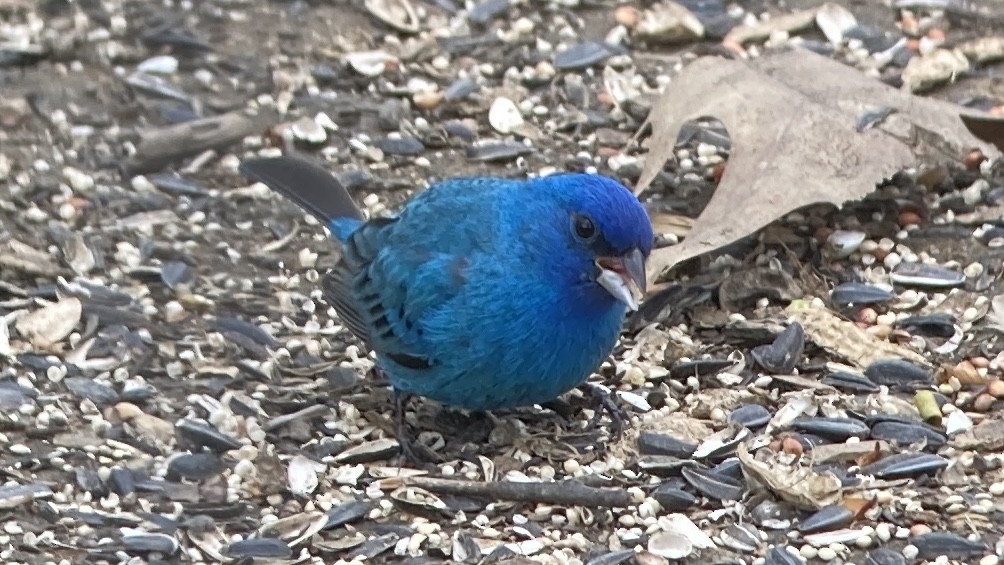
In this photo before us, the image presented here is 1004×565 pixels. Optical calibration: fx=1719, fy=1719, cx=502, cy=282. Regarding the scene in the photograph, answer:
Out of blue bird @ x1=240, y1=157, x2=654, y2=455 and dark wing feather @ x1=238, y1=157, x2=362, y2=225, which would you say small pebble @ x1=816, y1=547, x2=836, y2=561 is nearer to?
blue bird @ x1=240, y1=157, x2=654, y2=455

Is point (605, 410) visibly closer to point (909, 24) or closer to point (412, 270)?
point (412, 270)

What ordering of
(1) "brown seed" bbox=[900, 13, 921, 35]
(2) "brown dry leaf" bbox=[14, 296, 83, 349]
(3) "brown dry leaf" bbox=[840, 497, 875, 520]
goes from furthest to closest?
1. (1) "brown seed" bbox=[900, 13, 921, 35]
2. (2) "brown dry leaf" bbox=[14, 296, 83, 349]
3. (3) "brown dry leaf" bbox=[840, 497, 875, 520]

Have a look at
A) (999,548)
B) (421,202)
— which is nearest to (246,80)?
(421,202)

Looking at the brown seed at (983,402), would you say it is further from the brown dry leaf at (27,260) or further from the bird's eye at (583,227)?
the brown dry leaf at (27,260)

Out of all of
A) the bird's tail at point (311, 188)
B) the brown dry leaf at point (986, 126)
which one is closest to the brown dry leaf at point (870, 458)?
the brown dry leaf at point (986, 126)

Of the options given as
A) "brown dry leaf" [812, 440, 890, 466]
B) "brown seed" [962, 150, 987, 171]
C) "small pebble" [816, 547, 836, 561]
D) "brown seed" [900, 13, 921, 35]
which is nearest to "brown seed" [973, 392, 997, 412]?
"brown dry leaf" [812, 440, 890, 466]

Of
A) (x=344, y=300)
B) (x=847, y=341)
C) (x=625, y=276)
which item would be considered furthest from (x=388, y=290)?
(x=847, y=341)
